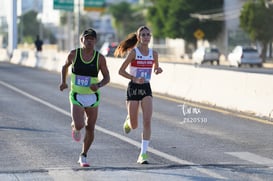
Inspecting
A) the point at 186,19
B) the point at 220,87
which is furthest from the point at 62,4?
the point at 220,87

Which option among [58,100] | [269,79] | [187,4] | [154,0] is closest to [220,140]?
[269,79]

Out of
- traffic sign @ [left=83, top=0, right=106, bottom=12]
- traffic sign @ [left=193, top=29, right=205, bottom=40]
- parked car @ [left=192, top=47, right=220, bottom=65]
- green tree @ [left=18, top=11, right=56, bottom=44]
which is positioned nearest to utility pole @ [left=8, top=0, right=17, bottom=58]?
traffic sign @ [left=83, top=0, right=106, bottom=12]

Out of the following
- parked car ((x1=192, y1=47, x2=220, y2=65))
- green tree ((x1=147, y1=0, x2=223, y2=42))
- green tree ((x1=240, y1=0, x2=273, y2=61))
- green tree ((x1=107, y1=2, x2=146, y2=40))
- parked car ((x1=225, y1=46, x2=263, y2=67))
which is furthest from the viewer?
green tree ((x1=107, y1=2, x2=146, y2=40))

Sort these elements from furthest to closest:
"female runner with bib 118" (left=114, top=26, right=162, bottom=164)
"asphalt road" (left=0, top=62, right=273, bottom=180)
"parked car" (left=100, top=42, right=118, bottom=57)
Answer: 1. "parked car" (left=100, top=42, right=118, bottom=57)
2. "female runner with bib 118" (left=114, top=26, right=162, bottom=164)
3. "asphalt road" (left=0, top=62, right=273, bottom=180)

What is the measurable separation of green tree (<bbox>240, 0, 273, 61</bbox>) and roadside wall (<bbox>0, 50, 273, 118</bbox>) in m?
40.7

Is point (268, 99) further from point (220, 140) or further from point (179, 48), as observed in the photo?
point (179, 48)

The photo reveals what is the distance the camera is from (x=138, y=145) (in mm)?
12430

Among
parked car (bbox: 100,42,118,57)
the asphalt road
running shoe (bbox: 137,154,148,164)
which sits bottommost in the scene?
parked car (bbox: 100,42,118,57)

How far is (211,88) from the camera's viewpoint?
20.6 metres

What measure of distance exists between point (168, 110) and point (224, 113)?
1576 mm

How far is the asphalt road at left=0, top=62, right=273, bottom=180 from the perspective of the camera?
31.7 ft

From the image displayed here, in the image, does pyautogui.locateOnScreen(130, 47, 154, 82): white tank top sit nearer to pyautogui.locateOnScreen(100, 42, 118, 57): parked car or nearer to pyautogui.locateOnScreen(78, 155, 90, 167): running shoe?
pyautogui.locateOnScreen(78, 155, 90, 167): running shoe

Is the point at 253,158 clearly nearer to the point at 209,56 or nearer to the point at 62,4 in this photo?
the point at 62,4

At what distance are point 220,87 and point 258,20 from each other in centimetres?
4633
